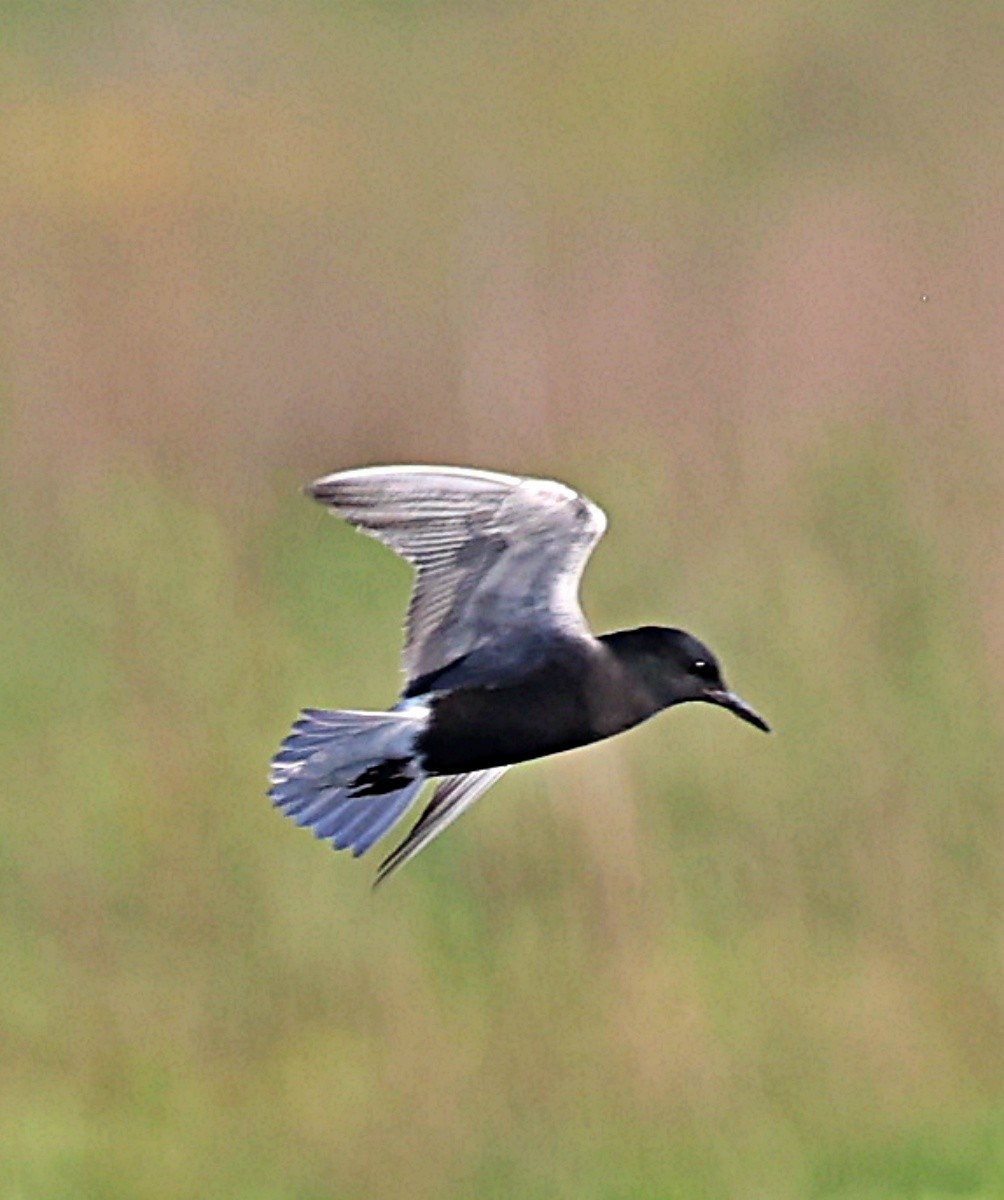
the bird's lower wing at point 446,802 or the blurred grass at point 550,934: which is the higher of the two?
the bird's lower wing at point 446,802

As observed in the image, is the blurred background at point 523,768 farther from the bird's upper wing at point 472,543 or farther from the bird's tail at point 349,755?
the bird's upper wing at point 472,543

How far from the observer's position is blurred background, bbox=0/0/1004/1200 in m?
7.80

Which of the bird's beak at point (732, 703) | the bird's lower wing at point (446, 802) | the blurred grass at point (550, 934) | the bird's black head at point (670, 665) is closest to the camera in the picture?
the bird's black head at point (670, 665)

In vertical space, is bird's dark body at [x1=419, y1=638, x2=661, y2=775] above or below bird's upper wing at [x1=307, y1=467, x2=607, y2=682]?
below

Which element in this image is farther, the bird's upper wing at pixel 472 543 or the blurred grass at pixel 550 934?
the blurred grass at pixel 550 934

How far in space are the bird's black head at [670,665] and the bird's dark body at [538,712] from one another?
0.10 ft

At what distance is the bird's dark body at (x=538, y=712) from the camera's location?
594 centimetres

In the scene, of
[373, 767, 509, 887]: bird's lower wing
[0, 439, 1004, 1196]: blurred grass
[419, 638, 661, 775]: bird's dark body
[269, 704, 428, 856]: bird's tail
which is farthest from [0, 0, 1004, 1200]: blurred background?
[419, 638, 661, 775]: bird's dark body

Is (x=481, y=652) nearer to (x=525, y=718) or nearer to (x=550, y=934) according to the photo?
(x=525, y=718)

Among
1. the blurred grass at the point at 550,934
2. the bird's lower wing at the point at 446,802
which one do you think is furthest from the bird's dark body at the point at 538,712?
the blurred grass at the point at 550,934

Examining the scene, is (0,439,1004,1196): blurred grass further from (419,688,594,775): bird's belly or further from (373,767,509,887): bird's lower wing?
(419,688,594,775): bird's belly

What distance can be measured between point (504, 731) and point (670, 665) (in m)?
0.33

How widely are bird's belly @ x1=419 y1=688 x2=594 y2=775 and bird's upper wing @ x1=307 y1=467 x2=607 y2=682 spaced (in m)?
0.14

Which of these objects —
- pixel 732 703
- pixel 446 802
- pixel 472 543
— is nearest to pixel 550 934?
pixel 446 802
